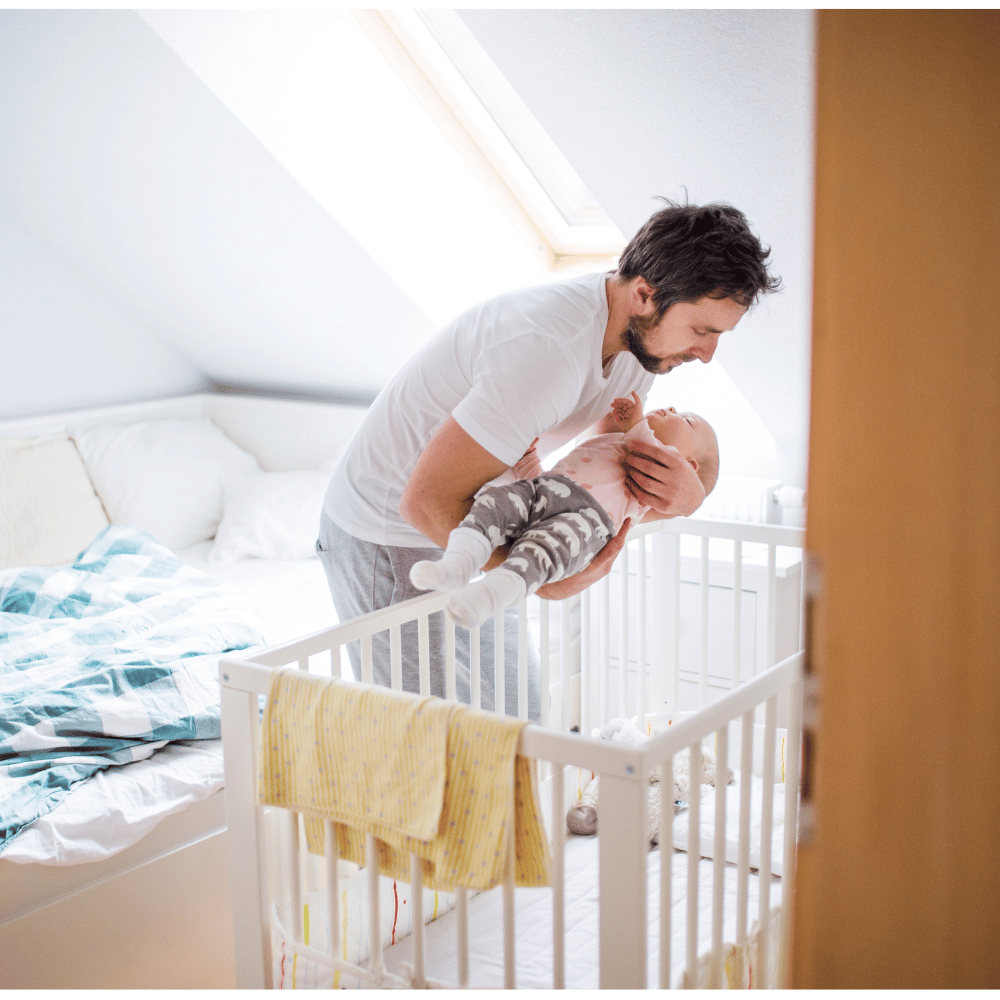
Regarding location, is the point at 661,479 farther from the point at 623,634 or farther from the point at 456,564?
the point at 623,634

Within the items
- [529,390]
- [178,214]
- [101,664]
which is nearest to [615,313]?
[529,390]

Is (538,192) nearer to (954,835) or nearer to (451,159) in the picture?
(451,159)

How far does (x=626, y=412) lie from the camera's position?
1430 mm

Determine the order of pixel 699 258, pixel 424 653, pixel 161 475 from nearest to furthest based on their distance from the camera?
pixel 699 258 < pixel 424 653 < pixel 161 475

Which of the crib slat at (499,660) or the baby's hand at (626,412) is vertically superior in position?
the baby's hand at (626,412)

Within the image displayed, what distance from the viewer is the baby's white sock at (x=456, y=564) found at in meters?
1.03

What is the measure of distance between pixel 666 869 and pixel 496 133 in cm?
180

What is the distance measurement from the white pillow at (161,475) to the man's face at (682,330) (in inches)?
79.6

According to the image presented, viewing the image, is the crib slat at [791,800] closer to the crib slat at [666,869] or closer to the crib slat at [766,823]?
the crib slat at [766,823]

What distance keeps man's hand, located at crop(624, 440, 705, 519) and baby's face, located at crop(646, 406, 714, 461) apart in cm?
8

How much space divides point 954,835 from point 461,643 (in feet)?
3.45

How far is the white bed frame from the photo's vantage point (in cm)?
131

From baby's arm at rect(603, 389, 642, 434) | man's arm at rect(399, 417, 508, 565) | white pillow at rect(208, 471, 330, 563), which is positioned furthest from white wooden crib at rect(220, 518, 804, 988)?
white pillow at rect(208, 471, 330, 563)

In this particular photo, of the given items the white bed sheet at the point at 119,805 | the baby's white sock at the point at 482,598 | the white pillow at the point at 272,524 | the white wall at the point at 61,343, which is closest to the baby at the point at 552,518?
the baby's white sock at the point at 482,598
